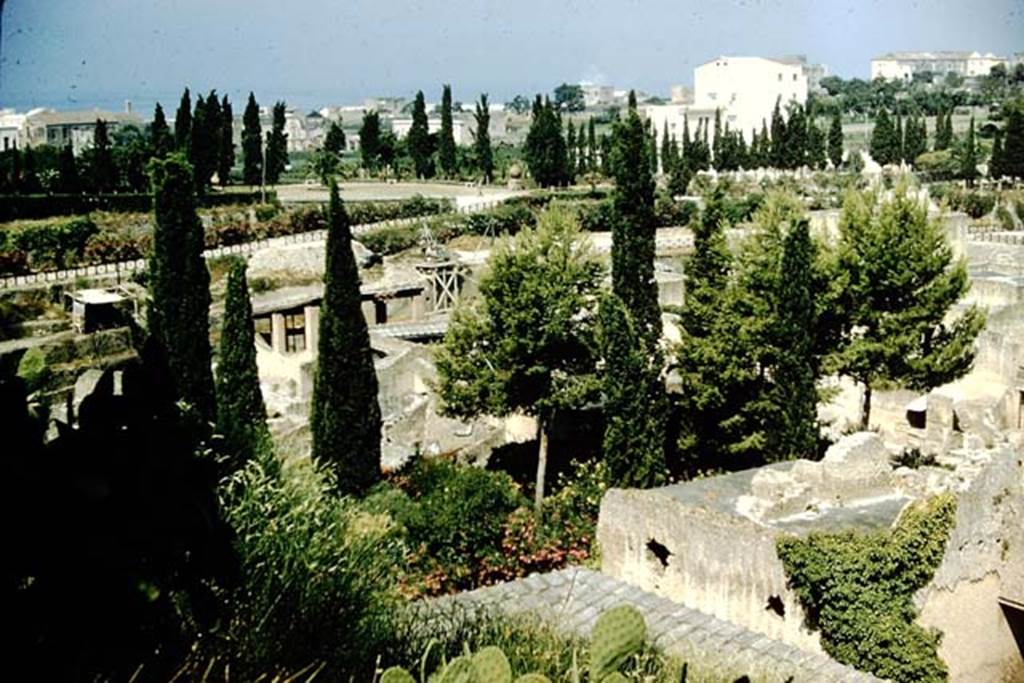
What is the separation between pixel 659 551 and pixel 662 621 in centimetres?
474

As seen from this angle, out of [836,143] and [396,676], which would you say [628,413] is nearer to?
[396,676]

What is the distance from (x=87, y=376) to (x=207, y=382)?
15.1m

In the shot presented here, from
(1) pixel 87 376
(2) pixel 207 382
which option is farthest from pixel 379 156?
(1) pixel 87 376

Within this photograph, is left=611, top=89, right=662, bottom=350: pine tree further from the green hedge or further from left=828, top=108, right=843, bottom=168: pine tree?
left=828, top=108, right=843, bottom=168: pine tree

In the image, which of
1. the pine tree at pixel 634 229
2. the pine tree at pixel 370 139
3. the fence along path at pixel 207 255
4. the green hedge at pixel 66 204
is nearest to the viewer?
the pine tree at pixel 634 229

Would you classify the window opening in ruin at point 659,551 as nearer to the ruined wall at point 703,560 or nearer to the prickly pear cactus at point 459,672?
the ruined wall at point 703,560

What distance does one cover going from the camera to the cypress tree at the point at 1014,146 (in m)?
54.0

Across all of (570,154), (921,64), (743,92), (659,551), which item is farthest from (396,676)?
(921,64)

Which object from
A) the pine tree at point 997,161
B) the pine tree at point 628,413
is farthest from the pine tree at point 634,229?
the pine tree at point 997,161

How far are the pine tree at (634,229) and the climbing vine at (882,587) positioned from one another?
9227 mm

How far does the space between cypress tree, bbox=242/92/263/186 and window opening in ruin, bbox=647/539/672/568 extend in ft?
121

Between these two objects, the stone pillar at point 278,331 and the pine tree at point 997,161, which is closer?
the stone pillar at point 278,331

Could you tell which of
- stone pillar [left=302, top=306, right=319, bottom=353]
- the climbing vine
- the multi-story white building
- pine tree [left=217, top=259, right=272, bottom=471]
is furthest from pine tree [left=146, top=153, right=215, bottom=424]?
the multi-story white building

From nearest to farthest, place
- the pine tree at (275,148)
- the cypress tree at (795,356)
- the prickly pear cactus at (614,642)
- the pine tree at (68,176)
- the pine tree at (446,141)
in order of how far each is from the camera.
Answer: the prickly pear cactus at (614,642)
the cypress tree at (795,356)
the pine tree at (68,176)
the pine tree at (275,148)
the pine tree at (446,141)
